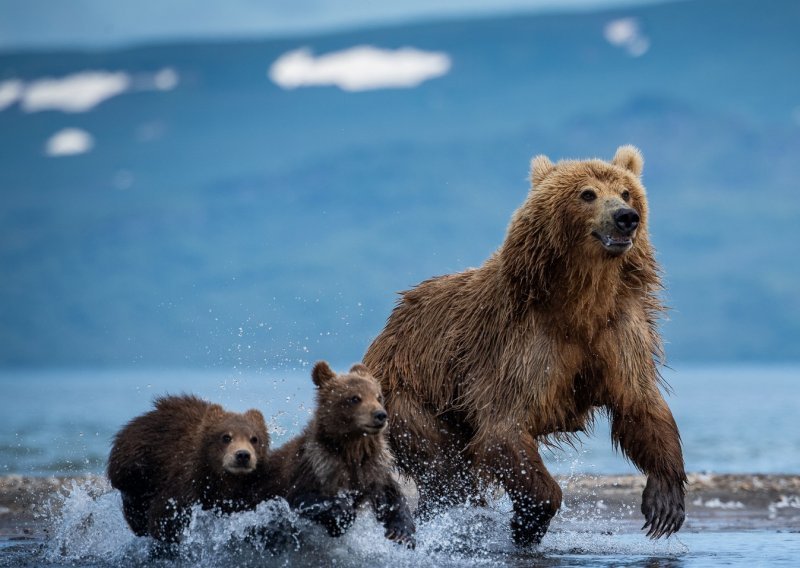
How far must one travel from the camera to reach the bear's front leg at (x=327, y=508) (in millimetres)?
8594

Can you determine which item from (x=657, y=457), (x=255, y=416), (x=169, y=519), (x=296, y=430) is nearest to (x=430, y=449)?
(x=296, y=430)

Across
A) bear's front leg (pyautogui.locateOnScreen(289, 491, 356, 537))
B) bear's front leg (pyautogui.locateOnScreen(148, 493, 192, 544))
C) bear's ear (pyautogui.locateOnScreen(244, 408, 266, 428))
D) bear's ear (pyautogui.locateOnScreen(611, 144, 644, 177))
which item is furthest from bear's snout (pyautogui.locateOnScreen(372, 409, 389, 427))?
bear's ear (pyautogui.locateOnScreen(611, 144, 644, 177))

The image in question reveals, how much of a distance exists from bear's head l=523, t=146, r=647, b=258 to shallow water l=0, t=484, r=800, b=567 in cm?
200

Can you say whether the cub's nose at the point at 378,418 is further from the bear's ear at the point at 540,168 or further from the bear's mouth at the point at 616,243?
the bear's ear at the point at 540,168

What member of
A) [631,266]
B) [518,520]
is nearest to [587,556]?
[518,520]

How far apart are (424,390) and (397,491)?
0.99 metres

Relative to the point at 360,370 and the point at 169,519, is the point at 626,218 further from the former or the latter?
the point at 169,519

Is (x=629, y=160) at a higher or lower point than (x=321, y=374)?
higher

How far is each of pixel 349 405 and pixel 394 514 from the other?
75 cm

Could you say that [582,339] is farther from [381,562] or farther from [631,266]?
[381,562]

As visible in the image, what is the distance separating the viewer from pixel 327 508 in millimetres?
8594

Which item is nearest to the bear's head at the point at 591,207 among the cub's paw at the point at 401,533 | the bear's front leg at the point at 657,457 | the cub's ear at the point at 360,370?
the bear's front leg at the point at 657,457

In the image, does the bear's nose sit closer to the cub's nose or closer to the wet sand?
the cub's nose

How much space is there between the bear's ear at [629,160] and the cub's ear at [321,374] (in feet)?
7.74
